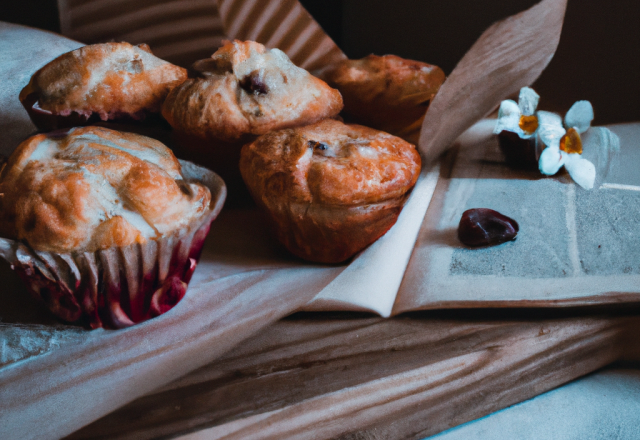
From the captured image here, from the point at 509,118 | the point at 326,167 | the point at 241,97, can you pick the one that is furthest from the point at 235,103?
the point at 509,118

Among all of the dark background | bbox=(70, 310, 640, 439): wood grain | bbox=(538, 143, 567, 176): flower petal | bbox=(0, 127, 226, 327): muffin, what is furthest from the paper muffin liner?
the dark background

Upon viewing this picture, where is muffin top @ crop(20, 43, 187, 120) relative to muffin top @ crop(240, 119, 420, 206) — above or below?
above

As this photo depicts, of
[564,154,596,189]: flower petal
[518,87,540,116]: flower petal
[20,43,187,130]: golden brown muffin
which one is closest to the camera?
[20,43,187,130]: golden brown muffin

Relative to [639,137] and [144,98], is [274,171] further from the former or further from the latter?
[639,137]

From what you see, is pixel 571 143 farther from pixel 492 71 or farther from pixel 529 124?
pixel 492 71

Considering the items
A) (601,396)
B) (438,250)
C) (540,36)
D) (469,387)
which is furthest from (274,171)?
(540,36)

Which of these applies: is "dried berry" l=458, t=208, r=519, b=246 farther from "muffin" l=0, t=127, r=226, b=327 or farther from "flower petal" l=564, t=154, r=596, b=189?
"muffin" l=0, t=127, r=226, b=327
